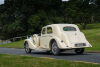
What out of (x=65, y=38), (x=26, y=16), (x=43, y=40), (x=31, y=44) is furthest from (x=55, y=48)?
(x=26, y=16)

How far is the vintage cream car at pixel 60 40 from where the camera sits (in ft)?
53.9

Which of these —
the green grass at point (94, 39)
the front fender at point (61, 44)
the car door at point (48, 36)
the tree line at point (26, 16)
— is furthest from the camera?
the tree line at point (26, 16)

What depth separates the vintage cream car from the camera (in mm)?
16438

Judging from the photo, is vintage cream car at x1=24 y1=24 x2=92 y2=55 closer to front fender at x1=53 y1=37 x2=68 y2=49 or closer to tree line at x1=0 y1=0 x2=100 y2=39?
front fender at x1=53 y1=37 x2=68 y2=49

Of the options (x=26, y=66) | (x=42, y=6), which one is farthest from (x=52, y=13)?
(x=26, y=66)

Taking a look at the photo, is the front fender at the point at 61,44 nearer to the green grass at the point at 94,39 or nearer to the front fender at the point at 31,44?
the front fender at the point at 31,44

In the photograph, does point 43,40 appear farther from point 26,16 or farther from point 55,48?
point 26,16

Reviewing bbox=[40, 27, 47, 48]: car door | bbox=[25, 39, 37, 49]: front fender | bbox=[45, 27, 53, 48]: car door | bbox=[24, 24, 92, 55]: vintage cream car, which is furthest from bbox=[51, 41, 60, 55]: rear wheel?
bbox=[25, 39, 37, 49]: front fender

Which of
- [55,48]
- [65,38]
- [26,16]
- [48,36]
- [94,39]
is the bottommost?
[94,39]

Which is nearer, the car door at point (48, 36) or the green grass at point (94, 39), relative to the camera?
the car door at point (48, 36)

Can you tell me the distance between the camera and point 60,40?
16.5 m

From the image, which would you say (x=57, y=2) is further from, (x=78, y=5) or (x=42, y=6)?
(x=78, y=5)

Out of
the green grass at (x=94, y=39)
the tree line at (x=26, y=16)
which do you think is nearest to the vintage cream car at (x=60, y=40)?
the green grass at (x=94, y=39)

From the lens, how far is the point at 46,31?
18406 mm
